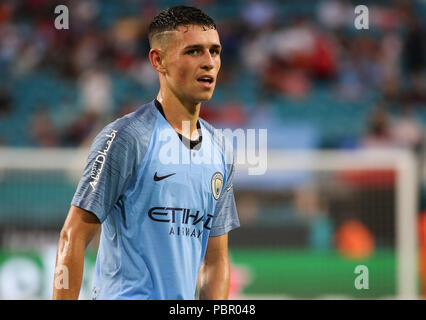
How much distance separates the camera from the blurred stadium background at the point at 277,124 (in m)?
9.31

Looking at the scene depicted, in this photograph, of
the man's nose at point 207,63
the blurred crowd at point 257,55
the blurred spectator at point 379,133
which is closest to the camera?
the man's nose at point 207,63

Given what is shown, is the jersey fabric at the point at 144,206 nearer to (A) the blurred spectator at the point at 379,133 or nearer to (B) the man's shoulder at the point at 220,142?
(B) the man's shoulder at the point at 220,142

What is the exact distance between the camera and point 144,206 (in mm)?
3750

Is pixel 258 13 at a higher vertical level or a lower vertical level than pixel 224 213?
higher

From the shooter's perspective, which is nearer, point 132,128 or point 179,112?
point 132,128

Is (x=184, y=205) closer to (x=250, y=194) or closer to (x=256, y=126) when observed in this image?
(x=250, y=194)

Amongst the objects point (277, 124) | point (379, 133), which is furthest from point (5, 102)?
point (379, 133)

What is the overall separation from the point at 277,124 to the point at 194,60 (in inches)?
368

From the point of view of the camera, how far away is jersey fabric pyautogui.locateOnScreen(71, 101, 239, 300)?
3645 millimetres

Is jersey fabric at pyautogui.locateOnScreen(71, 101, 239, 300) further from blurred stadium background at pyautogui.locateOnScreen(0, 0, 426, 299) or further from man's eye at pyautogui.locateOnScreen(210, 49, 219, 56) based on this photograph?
blurred stadium background at pyautogui.locateOnScreen(0, 0, 426, 299)

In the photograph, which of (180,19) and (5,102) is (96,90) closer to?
(5,102)

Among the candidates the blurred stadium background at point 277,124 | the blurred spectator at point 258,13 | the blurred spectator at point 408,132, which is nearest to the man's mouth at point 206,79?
the blurred stadium background at point 277,124

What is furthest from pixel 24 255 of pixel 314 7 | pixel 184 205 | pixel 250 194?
pixel 314 7

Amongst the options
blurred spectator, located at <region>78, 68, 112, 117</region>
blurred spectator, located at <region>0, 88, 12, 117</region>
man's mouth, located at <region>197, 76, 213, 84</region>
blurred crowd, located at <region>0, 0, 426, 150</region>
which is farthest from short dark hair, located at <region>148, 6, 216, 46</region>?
blurred spectator, located at <region>0, 88, 12, 117</region>
